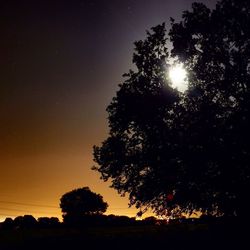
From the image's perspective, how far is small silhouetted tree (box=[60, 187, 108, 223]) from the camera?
109 meters

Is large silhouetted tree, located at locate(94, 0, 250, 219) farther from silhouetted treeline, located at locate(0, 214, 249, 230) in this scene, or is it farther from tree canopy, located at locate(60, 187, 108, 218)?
tree canopy, located at locate(60, 187, 108, 218)

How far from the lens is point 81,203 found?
11025cm

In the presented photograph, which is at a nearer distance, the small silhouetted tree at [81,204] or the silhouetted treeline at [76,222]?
the silhouetted treeline at [76,222]

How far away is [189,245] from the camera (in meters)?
28.1

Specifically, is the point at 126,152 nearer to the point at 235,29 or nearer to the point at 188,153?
the point at 188,153

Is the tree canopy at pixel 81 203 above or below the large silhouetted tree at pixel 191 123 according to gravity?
above

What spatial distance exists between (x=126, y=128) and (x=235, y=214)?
986 cm

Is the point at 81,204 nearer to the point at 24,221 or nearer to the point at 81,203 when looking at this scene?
the point at 81,203

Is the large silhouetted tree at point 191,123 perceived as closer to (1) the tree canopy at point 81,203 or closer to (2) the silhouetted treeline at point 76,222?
(2) the silhouetted treeline at point 76,222

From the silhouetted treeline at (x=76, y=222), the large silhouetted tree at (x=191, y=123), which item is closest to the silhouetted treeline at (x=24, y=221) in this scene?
the silhouetted treeline at (x=76, y=222)

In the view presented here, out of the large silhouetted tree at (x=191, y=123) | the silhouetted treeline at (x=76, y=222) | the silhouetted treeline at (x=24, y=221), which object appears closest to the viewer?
the large silhouetted tree at (x=191, y=123)

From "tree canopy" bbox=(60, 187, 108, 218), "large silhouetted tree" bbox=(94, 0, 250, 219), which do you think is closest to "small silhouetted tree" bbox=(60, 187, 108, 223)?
"tree canopy" bbox=(60, 187, 108, 218)

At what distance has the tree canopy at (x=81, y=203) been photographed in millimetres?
109031

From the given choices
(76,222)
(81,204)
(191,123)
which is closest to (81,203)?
(81,204)
